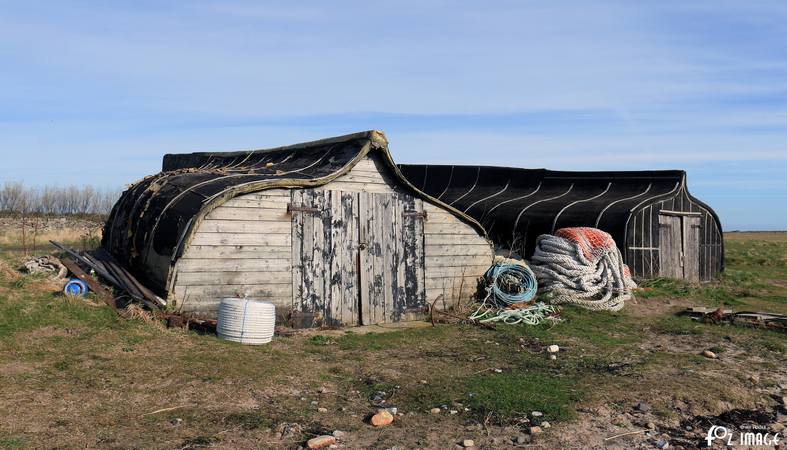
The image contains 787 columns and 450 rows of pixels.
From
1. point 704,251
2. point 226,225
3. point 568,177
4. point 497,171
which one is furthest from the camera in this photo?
point 497,171

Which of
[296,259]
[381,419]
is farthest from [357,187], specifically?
[381,419]

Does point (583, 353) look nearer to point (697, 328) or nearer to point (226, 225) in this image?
point (697, 328)

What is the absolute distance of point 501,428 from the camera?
716 centimetres

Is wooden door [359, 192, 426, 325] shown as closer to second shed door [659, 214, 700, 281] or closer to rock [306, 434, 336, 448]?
rock [306, 434, 336, 448]

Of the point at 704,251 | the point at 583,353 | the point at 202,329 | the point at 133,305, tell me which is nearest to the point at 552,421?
the point at 583,353

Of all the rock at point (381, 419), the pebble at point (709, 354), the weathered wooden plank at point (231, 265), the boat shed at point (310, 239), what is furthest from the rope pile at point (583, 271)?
the rock at point (381, 419)

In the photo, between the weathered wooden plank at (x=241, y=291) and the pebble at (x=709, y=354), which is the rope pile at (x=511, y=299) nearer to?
the pebble at (x=709, y=354)

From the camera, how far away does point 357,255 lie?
1304 centimetres

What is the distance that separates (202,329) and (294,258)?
2.11 m

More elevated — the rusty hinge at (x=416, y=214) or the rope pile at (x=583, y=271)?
the rusty hinge at (x=416, y=214)

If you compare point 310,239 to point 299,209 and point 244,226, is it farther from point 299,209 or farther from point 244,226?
point 244,226

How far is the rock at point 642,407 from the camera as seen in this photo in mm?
7844

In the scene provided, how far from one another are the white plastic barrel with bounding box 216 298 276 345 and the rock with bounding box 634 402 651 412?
5.53 metres

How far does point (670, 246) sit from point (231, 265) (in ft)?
46.6
